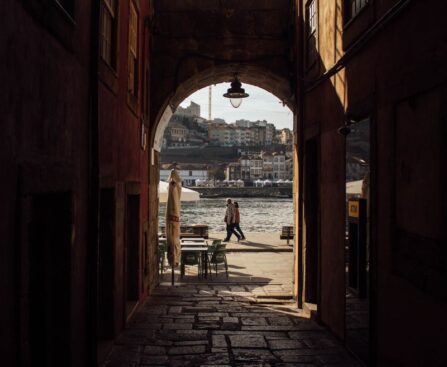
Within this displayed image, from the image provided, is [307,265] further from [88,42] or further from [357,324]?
[88,42]

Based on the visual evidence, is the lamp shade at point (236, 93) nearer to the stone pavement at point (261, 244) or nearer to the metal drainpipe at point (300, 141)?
the metal drainpipe at point (300, 141)

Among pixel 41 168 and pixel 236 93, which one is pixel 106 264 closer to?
pixel 41 168

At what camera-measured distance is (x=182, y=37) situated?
11.9m

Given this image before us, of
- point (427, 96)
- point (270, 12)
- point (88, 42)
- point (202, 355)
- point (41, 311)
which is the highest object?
point (270, 12)

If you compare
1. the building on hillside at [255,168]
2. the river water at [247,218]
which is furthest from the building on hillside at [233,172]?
the river water at [247,218]

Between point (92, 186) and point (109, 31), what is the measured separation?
2716 millimetres

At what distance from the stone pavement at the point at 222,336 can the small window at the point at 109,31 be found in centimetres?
381

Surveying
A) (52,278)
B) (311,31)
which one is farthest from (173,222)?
(52,278)

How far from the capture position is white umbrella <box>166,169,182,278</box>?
12.2 metres

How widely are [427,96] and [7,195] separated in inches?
133

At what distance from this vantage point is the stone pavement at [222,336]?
22.0ft

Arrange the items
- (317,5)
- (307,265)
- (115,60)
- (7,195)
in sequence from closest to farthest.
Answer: (7,195) → (115,60) → (317,5) → (307,265)

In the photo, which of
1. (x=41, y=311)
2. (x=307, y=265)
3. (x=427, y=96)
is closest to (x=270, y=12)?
(x=307, y=265)

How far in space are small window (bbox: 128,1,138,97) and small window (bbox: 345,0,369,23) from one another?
11.6ft
